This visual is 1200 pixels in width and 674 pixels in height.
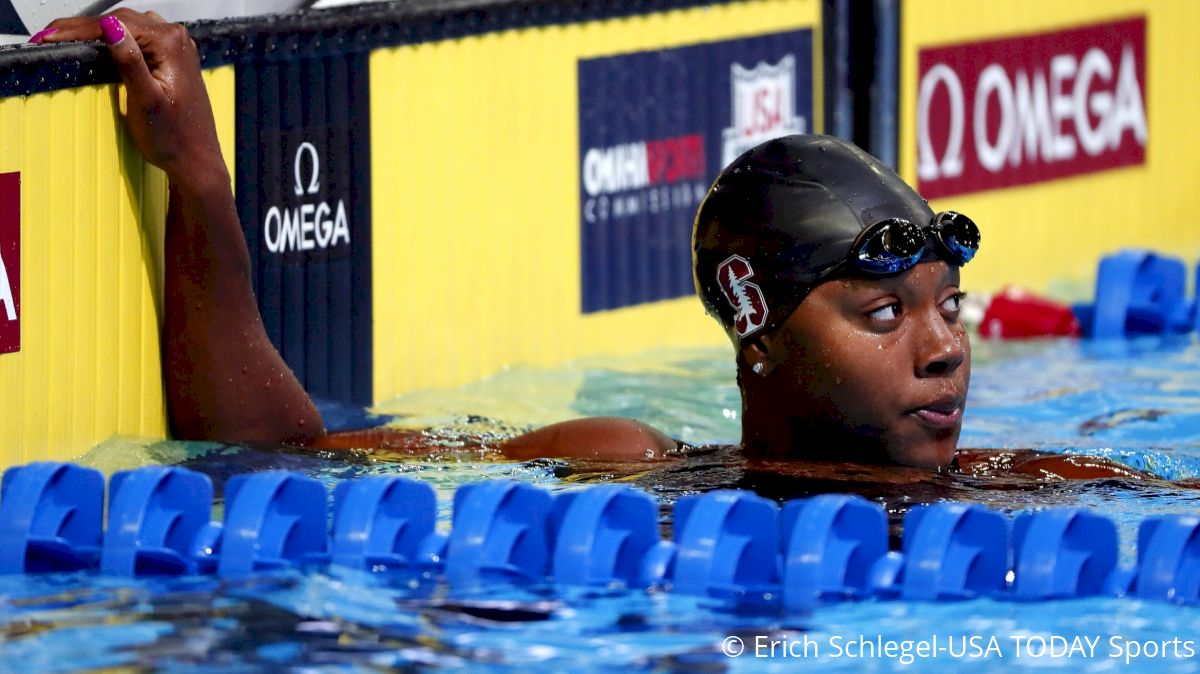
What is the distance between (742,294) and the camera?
4.00 meters

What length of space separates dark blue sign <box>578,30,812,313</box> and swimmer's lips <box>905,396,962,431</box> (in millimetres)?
2696

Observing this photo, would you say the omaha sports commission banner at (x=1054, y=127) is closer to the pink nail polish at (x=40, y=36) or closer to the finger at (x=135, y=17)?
the finger at (x=135, y=17)

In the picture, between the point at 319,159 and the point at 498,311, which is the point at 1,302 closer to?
the point at 319,159

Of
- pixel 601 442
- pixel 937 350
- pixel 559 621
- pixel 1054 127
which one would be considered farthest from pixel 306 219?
pixel 1054 127

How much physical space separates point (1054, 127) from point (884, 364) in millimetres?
4792

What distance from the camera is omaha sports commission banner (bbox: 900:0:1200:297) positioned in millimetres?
7906

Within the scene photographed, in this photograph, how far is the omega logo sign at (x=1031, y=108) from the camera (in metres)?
7.91

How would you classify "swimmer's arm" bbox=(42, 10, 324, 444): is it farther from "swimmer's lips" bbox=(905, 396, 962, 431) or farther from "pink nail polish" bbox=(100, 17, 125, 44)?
"swimmer's lips" bbox=(905, 396, 962, 431)

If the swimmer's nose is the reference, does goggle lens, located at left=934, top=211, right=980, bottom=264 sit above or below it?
above

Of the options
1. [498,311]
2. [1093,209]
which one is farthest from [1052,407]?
[1093,209]

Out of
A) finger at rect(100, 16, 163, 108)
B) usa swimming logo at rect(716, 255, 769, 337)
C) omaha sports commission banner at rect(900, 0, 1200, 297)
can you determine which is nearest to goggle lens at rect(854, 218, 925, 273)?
usa swimming logo at rect(716, 255, 769, 337)

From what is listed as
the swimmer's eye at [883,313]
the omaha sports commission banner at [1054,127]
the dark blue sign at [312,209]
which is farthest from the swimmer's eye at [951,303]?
the omaha sports commission banner at [1054,127]

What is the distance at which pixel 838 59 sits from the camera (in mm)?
7430

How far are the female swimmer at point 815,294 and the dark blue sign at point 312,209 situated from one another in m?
0.70
